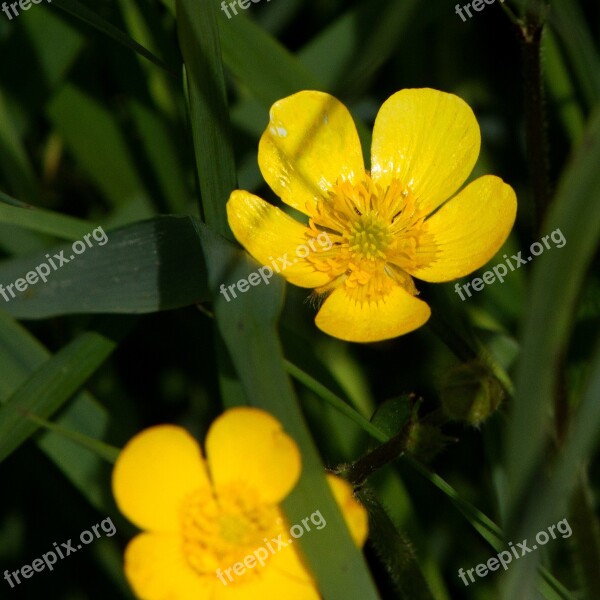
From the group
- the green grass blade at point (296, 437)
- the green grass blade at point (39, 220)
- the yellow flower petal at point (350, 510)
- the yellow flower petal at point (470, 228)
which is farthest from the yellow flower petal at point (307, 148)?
the yellow flower petal at point (350, 510)

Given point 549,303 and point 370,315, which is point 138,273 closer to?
point 370,315

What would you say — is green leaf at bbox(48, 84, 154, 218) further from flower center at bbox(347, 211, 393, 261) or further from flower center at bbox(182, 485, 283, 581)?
flower center at bbox(182, 485, 283, 581)

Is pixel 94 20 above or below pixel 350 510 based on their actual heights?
above

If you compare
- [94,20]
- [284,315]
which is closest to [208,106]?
[94,20]

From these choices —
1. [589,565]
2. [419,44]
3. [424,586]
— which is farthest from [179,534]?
[419,44]

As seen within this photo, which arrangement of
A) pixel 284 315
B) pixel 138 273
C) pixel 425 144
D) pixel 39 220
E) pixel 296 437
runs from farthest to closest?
pixel 284 315 < pixel 425 144 < pixel 39 220 < pixel 138 273 < pixel 296 437

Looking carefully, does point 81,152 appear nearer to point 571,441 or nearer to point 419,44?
point 419,44

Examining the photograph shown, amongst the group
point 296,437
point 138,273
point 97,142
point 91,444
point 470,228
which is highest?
point 97,142
